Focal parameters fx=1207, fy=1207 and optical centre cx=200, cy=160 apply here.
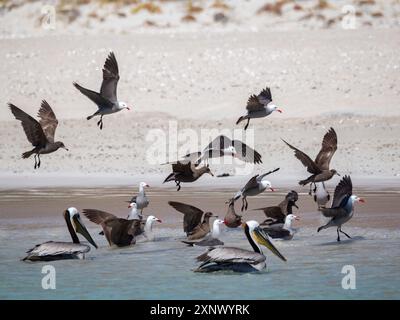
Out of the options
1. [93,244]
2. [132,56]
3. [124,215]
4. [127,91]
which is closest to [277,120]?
[127,91]

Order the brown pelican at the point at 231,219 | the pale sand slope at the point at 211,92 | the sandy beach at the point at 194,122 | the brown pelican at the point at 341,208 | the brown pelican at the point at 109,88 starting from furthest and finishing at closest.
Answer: the pale sand slope at the point at 211,92 < the brown pelican at the point at 109,88 < the brown pelican at the point at 231,219 < the brown pelican at the point at 341,208 < the sandy beach at the point at 194,122

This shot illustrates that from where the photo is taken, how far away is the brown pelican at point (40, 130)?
11762 mm

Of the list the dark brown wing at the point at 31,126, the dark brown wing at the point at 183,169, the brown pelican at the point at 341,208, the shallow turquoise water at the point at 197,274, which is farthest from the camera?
the dark brown wing at the point at 183,169

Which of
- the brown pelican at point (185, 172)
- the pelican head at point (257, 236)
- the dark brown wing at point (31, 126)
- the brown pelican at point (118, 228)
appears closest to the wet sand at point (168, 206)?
the brown pelican at point (185, 172)

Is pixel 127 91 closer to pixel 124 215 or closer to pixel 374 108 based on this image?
pixel 374 108

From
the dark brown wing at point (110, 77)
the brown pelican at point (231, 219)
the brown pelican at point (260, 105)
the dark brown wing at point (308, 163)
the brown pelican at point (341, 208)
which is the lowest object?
the brown pelican at point (231, 219)

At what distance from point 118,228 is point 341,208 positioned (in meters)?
1.88

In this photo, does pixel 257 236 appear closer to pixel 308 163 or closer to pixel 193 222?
pixel 193 222

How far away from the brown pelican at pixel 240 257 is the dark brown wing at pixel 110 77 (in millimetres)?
3888

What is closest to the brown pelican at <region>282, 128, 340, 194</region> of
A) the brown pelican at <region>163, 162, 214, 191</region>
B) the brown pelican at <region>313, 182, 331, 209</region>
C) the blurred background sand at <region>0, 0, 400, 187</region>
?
the brown pelican at <region>313, 182, 331, 209</region>

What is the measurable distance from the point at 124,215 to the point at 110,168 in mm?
3355

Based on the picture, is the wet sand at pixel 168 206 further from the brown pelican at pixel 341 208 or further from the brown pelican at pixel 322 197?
the brown pelican at pixel 341 208

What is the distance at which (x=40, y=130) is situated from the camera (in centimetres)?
1217
